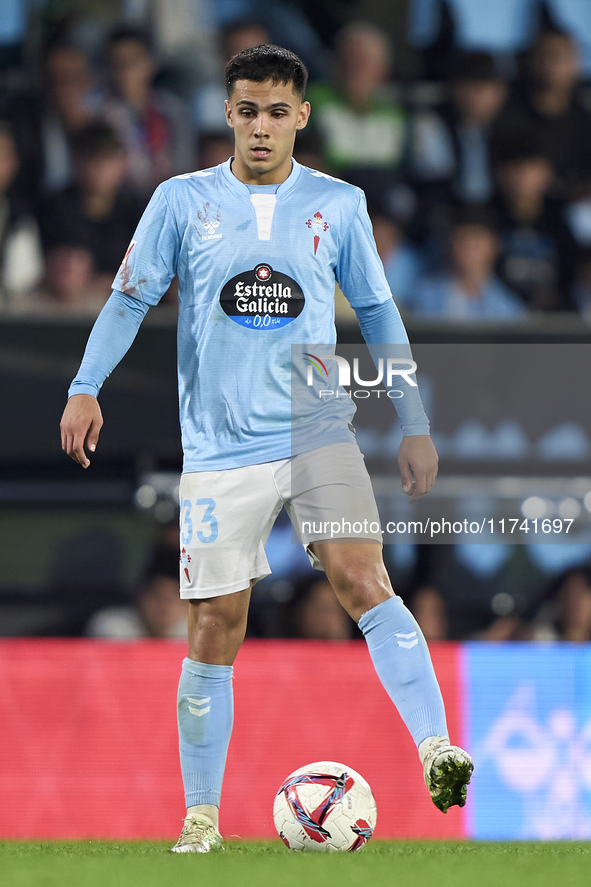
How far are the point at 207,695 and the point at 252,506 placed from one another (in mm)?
542

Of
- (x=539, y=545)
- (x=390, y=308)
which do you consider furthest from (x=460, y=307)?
(x=390, y=308)

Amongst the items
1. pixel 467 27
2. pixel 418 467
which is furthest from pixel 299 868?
pixel 467 27

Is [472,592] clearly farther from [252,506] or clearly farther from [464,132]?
[252,506]

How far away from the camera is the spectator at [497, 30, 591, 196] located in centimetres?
713

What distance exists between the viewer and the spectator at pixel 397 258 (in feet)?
22.0

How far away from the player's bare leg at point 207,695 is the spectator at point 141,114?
4.09 metres

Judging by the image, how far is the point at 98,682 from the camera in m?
4.37

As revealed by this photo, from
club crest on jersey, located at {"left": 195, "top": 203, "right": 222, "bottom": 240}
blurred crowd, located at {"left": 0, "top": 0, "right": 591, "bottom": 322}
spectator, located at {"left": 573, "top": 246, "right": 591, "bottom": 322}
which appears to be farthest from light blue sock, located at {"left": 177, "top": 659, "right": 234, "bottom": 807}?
spectator, located at {"left": 573, "top": 246, "right": 591, "bottom": 322}

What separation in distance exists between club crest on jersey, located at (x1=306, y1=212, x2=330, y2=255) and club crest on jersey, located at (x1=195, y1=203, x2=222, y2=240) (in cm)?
25

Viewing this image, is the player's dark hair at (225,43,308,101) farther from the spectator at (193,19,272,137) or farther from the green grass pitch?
the spectator at (193,19,272,137)

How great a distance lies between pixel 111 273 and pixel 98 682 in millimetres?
2733

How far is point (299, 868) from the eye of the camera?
2785 mm

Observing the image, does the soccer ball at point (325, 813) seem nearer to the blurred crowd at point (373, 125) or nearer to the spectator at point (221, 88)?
the blurred crowd at point (373, 125)

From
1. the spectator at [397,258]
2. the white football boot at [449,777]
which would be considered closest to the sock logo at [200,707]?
the white football boot at [449,777]
